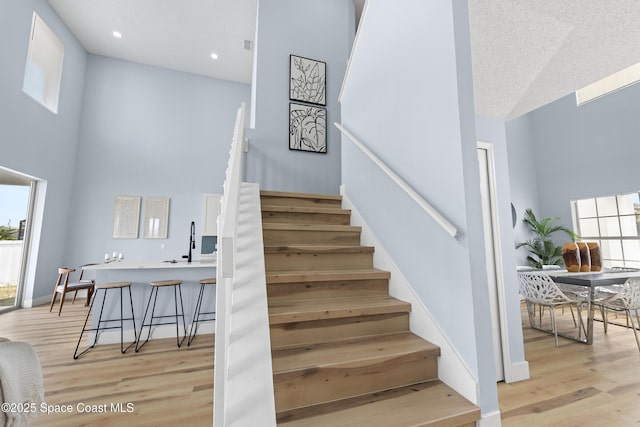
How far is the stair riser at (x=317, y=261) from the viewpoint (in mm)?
2180

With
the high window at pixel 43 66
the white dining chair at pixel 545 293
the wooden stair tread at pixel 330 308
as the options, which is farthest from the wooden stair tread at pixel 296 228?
the high window at pixel 43 66

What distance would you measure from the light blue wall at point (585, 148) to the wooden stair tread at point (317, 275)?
5.51 meters

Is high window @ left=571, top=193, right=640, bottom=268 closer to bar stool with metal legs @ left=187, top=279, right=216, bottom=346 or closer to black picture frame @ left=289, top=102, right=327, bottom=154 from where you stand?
black picture frame @ left=289, top=102, right=327, bottom=154

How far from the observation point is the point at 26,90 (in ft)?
15.5

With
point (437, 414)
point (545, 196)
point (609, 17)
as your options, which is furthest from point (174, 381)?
point (545, 196)

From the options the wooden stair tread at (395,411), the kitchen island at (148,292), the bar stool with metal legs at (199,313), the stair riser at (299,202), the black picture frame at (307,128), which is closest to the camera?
the wooden stair tread at (395,411)

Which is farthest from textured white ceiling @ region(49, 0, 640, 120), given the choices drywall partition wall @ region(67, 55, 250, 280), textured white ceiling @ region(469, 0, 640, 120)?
drywall partition wall @ region(67, 55, 250, 280)

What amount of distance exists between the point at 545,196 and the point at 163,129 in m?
8.76

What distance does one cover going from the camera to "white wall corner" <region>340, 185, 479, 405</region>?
1490 millimetres

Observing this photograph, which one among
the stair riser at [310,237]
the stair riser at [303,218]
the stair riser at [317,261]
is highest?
the stair riser at [303,218]

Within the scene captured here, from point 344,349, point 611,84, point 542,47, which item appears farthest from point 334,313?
point 611,84

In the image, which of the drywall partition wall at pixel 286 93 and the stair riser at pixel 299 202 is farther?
the drywall partition wall at pixel 286 93

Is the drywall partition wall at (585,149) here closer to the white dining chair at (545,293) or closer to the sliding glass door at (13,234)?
the white dining chair at (545,293)

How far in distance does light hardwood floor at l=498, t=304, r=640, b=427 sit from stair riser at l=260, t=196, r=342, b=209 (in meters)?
2.23
